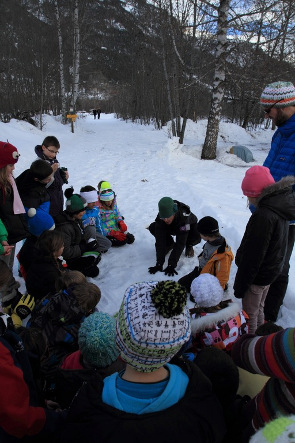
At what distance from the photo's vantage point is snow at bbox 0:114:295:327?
3668 millimetres

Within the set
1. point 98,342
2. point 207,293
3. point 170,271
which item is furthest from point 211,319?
point 170,271

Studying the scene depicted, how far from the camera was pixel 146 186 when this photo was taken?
7.04 m

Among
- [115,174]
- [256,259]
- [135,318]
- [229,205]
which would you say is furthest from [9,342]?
[115,174]

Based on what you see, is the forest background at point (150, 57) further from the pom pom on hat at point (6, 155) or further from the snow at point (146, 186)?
the pom pom on hat at point (6, 155)

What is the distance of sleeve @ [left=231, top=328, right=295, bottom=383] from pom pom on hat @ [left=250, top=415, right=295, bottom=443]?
1.33 ft

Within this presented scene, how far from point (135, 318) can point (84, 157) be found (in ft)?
32.7

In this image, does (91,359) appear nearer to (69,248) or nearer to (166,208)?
(69,248)

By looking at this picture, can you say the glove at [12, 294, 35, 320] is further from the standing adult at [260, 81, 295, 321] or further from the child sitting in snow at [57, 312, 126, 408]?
the standing adult at [260, 81, 295, 321]

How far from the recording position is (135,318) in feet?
3.37

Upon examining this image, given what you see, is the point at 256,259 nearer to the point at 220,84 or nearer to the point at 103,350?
the point at 103,350

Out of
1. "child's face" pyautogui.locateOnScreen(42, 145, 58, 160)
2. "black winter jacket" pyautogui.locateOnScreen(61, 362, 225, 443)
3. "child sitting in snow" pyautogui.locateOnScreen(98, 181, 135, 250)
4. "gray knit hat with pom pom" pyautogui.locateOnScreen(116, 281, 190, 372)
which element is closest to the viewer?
"black winter jacket" pyautogui.locateOnScreen(61, 362, 225, 443)

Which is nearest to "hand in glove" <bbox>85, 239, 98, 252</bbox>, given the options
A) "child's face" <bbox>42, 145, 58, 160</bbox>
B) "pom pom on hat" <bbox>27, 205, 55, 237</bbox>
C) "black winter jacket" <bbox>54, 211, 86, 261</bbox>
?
"black winter jacket" <bbox>54, 211, 86, 261</bbox>

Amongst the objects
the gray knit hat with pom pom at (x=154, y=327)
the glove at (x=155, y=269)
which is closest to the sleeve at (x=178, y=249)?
the glove at (x=155, y=269)

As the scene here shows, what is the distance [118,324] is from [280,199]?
1.49 m
